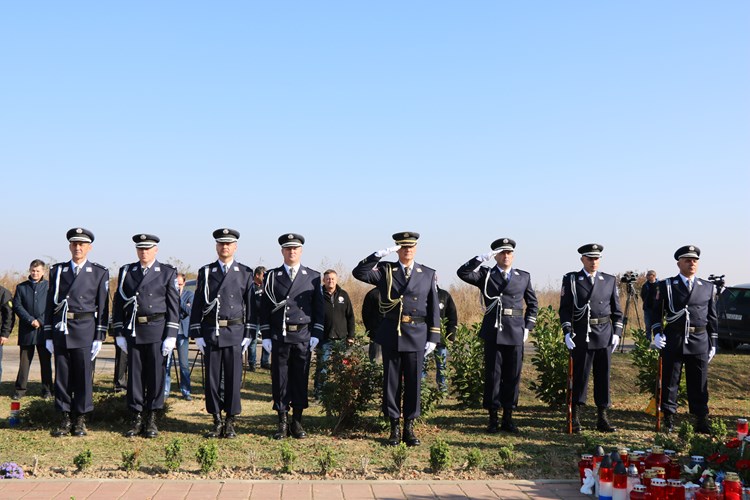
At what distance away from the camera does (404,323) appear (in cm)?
788

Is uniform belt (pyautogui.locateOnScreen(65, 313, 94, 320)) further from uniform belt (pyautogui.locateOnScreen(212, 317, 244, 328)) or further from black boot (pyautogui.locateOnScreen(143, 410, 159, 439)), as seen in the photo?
uniform belt (pyautogui.locateOnScreen(212, 317, 244, 328))

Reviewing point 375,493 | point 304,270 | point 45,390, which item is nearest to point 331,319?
point 304,270

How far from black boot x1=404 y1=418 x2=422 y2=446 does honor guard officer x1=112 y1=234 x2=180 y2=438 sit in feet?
8.80

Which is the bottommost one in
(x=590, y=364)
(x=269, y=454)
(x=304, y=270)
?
(x=269, y=454)

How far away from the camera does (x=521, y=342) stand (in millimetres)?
8711

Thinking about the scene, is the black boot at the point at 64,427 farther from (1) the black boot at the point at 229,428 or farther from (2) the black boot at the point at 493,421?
(2) the black boot at the point at 493,421

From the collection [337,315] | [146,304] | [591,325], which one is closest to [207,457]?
[146,304]

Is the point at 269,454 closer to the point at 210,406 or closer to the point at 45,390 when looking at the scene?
the point at 210,406

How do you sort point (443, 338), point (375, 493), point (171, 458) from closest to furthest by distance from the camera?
point (375, 493) < point (171, 458) < point (443, 338)

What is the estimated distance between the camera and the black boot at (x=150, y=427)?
802 centimetres

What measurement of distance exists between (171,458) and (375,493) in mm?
1803

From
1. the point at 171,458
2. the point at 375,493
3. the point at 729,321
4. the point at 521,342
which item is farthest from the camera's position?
the point at 729,321

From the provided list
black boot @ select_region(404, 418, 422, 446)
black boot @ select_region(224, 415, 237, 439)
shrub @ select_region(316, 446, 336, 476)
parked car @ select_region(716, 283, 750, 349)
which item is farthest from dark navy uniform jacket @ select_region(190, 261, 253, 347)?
parked car @ select_region(716, 283, 750, 349)

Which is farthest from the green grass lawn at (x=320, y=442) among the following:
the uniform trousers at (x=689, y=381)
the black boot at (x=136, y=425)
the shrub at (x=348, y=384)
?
the uniform trousers at (x=689, y=381)
